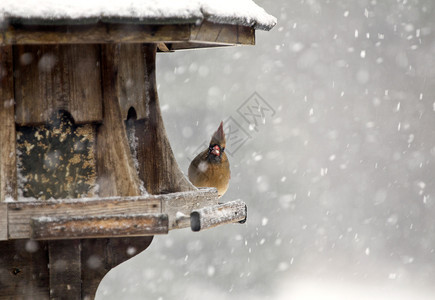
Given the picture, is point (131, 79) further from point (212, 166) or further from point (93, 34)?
point (212, 166)

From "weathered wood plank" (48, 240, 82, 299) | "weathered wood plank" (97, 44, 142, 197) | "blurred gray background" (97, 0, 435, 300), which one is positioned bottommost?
"weathered wood plank" (48, 240, 82, 299)

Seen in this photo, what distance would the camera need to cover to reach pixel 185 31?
219 centimetres

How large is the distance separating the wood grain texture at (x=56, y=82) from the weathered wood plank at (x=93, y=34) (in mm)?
272

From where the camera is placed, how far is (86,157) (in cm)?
245

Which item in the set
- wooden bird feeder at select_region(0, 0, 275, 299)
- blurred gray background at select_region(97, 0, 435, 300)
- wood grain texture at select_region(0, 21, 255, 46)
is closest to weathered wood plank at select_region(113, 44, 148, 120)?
wooden bird feeder at select_region(0, 0, 275, 299)

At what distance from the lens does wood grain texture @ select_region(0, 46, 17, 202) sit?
227 cm

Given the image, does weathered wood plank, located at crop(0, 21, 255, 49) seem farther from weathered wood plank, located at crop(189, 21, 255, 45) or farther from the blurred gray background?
the blurred gray background

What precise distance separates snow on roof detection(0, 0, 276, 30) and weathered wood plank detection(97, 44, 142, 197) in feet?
1.18

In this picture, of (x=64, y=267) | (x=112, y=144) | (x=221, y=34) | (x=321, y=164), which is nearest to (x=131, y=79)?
(x=112, y=144)

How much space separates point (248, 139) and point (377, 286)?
86.3 inches

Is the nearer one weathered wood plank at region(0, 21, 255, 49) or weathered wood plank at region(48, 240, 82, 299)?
weathered wood plank at region(0, 21, 255, 49)

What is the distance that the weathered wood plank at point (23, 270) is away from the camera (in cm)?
246

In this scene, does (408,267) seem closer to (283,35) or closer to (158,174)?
(283,35)

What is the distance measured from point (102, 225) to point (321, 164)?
5.57m
